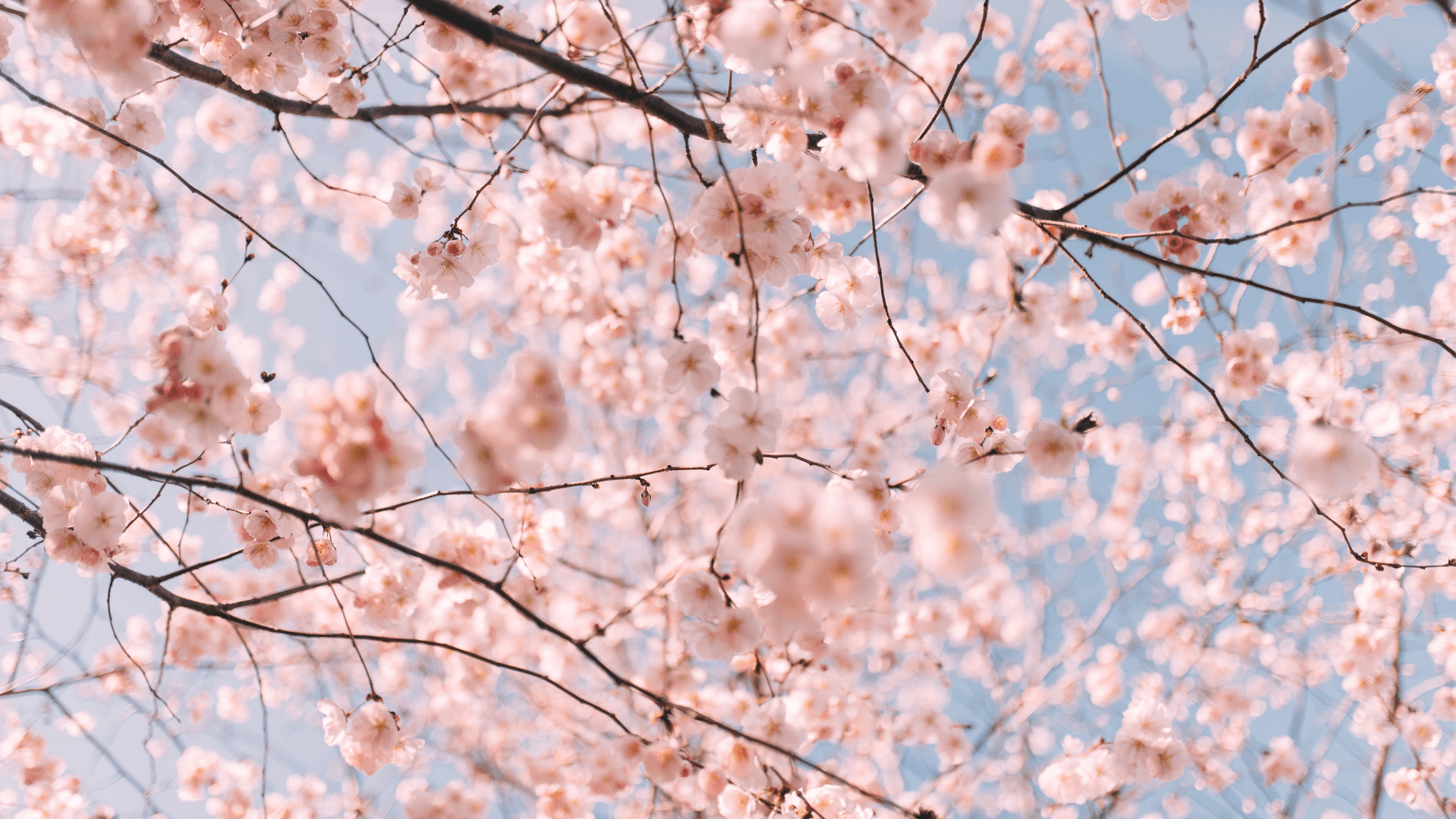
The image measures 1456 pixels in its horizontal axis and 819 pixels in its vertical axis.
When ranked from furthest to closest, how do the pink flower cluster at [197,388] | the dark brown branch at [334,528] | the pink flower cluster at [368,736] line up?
1. the pink flower cluster at [368,736]
2. the pink flower cluster at [197,388]
3. the dark brown branch at [334,528]

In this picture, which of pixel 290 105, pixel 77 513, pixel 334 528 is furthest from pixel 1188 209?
pixel 77 513

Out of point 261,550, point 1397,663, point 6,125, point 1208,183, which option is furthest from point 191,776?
point 1397,663

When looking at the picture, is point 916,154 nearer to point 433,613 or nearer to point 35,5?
point 35,5

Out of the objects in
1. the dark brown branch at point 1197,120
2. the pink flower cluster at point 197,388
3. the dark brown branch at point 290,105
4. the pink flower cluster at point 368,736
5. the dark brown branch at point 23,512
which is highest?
the dark brown branch at point 290,105

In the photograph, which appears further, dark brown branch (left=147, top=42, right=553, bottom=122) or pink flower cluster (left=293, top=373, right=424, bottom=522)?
dark brown branch (left=147, top=42, right=553, bottom=122)

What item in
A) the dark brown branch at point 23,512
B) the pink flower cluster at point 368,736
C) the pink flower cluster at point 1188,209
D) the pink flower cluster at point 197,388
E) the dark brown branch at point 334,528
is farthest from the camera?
the pink flower cluster at point 1188,209

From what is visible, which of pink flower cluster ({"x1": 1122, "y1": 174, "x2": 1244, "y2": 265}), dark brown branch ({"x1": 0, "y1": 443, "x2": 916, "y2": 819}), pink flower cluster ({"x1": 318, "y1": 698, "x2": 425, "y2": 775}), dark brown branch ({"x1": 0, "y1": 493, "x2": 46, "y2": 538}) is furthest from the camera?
pink flower cluster ({"x1": 1122, "y1": 174, "x2": 1244, "y2": 265})

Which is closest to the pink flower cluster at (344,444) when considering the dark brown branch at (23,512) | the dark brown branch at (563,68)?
the dark brown branch at (563,68)

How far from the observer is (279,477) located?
2.06m

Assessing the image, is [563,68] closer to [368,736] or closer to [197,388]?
[197,388]

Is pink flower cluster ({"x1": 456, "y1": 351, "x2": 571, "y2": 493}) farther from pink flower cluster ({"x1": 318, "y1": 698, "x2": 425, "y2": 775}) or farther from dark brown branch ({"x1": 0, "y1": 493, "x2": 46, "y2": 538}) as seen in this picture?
dark brown branch ({"x1": 0, "y1": 493, "x2": 46, "y2": 538})

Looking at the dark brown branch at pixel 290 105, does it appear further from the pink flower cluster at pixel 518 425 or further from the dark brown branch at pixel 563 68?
the pink flower cluster at pixel 518 425

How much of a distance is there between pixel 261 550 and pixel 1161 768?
2572 mm

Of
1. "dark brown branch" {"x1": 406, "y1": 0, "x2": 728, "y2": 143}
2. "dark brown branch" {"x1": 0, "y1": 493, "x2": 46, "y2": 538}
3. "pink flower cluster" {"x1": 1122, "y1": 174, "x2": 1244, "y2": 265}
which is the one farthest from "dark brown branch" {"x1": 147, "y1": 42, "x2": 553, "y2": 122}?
"pink flower cluster" {"x1": 1122, "y1": 174, "x2": 1244, "y2": 265}
